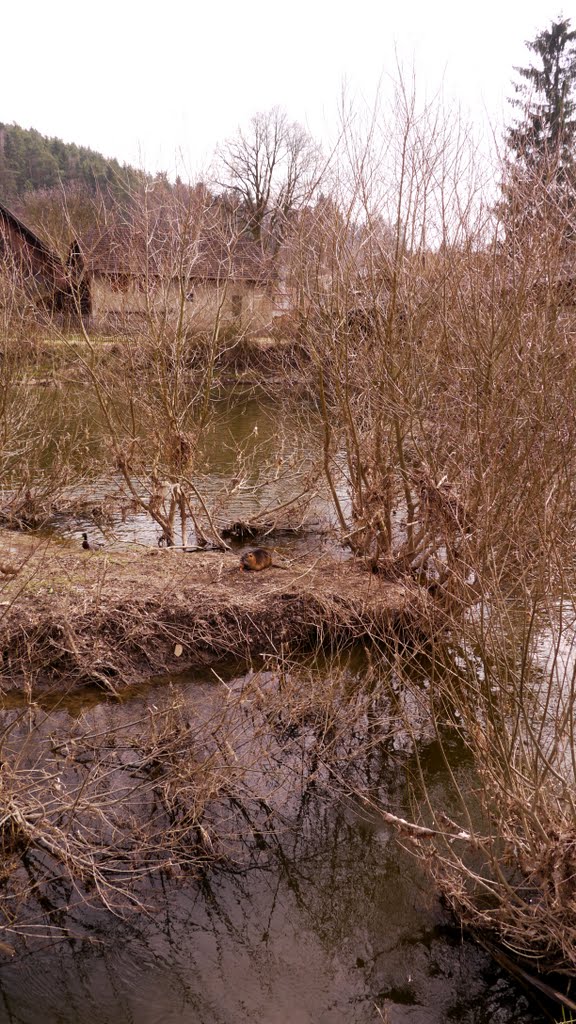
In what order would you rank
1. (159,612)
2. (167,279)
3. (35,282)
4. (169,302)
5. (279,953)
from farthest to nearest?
(35,282) < (169,302) < (167,279) < (159,612) < (279,953)

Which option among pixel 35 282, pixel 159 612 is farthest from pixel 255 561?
pixel 35 282

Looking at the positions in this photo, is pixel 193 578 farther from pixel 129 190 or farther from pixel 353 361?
pixel 129 190

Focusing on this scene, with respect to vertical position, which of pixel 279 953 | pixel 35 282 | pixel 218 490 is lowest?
pixel 279 953

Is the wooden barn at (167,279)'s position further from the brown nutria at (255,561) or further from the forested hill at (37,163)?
the forested hill at (37,163)

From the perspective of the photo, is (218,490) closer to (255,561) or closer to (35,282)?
(255,561)

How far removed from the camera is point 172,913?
5.21 meters

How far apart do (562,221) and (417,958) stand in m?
6.62

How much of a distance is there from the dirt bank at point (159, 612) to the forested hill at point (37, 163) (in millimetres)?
40484

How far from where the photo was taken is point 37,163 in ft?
172

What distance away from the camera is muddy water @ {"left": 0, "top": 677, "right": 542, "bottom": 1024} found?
458 cm

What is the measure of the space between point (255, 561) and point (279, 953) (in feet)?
18.4

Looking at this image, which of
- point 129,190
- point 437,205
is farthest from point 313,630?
point 129,190

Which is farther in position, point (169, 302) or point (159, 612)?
point (169, 302)

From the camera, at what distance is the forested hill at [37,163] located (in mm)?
47688
